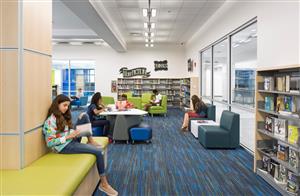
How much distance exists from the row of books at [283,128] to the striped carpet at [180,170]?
82cm

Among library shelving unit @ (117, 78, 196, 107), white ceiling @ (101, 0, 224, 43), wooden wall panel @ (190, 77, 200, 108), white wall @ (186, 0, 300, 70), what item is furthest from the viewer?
library shelving unit @ (117, 78, 196, 107)

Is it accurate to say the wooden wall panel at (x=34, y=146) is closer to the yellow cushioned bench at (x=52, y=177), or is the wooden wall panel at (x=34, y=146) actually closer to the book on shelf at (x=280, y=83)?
the yellow cushioned bench at (x=52, y=177)

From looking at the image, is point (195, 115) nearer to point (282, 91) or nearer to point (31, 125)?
point (282, 91)

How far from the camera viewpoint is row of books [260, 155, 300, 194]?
3801 mm

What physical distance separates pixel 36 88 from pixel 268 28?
4.25m

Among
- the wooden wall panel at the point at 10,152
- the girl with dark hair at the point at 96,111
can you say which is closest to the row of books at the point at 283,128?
the wooden wall panel at the point at 10,152

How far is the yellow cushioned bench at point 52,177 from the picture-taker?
251cm

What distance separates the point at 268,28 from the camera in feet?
17.4

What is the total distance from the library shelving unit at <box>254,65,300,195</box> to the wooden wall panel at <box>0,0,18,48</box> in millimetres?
3484

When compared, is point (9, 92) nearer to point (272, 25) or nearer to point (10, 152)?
point (10, 152)

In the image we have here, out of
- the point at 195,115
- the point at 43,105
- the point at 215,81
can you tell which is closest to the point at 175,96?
the point at 215,81

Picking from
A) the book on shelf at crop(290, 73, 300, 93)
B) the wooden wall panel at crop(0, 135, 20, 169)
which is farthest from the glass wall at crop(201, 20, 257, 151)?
the wooden wall panel at crop(0, 135, 20, 169)

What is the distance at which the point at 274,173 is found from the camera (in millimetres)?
4402

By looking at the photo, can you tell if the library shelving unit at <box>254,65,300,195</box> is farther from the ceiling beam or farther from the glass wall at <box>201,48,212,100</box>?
the glass wall at <box>201,48,212,100</box>
